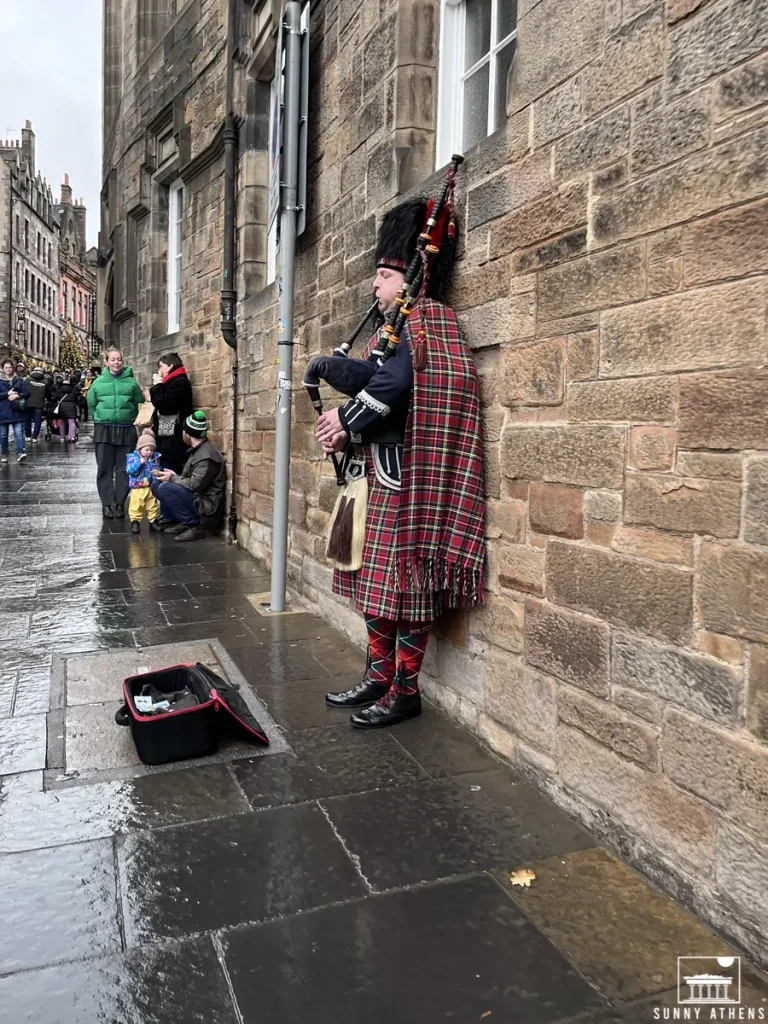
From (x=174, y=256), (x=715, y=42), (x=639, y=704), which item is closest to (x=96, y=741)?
(x=639, y=704)

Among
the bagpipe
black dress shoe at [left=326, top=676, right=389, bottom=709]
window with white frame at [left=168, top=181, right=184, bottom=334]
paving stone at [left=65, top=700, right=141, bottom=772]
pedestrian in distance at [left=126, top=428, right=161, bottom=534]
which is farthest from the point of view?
window with white frame at [left=168, top=181, right=184, bottom=334]

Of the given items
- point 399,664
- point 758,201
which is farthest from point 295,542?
point 758,201

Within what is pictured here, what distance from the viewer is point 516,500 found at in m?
3.18

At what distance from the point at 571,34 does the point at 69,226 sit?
95304 millimetres

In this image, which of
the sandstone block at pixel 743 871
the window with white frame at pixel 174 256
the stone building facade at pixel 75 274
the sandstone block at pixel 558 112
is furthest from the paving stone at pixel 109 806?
the stone building facade at pixel 75 274

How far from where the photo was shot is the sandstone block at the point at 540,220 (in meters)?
2.79

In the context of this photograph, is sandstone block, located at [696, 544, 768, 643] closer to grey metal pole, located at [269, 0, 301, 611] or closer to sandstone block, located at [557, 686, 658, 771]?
sandstone block, located at [557, 686, 658, 771]

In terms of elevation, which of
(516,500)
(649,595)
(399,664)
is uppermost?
(516,500)

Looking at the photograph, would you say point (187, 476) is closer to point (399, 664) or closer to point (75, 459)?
point (399, 664)

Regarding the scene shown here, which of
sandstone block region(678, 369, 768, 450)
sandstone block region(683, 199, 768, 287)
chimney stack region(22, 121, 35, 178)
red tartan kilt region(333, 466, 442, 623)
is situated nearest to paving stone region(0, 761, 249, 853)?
red tartan kilt region(333, 466, 442, 623)

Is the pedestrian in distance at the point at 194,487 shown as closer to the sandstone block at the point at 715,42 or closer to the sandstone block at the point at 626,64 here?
the sandstone block at the point at 626,64

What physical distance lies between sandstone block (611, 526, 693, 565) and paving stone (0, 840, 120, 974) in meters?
1.81

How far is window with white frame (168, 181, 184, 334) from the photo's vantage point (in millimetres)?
11211

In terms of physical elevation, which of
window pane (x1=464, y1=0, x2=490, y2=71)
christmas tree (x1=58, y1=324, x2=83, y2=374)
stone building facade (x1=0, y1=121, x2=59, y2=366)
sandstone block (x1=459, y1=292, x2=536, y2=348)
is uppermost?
stone building facade (x1=0, y1=121, x2=59, y2=366)
